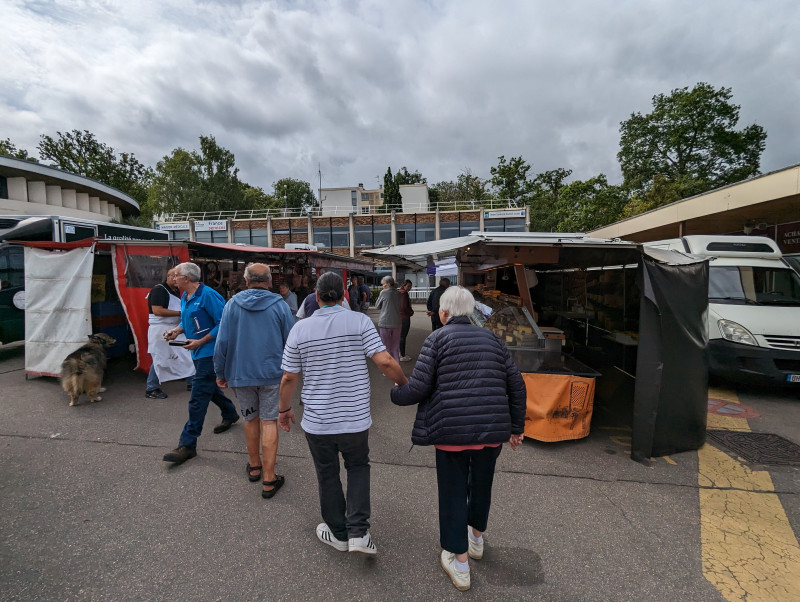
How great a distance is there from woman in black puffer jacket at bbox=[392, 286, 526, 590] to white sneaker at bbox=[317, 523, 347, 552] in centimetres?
68

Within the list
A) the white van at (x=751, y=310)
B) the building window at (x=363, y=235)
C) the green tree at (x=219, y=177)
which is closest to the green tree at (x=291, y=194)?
the green tree at (x=219, y=177)

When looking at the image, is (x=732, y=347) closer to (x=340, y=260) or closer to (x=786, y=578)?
(x=786, y=578)

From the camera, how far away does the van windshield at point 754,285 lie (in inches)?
257

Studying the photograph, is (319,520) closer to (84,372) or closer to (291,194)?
(84,372)

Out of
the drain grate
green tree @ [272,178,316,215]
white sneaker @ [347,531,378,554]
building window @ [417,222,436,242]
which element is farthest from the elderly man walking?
green tree @ [272,178,316,215]

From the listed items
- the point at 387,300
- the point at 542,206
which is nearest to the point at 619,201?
Answer: the point at 542,206

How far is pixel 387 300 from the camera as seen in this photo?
288 inches

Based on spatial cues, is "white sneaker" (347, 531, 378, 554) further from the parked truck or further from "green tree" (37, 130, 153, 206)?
"green tree" (37, 130, 153, 206)

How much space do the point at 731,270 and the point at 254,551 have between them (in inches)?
335

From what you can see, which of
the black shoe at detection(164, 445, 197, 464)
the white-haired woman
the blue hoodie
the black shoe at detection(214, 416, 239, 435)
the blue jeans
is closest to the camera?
the blue hoodie

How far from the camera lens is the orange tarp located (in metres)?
4.16

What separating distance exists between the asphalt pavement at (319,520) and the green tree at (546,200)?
40.3 m

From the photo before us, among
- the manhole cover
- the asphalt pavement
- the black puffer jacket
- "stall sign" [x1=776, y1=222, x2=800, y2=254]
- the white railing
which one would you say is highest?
the white railing

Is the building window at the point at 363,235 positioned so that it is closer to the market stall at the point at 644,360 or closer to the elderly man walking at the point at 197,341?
the market stall at the point at 644,360
